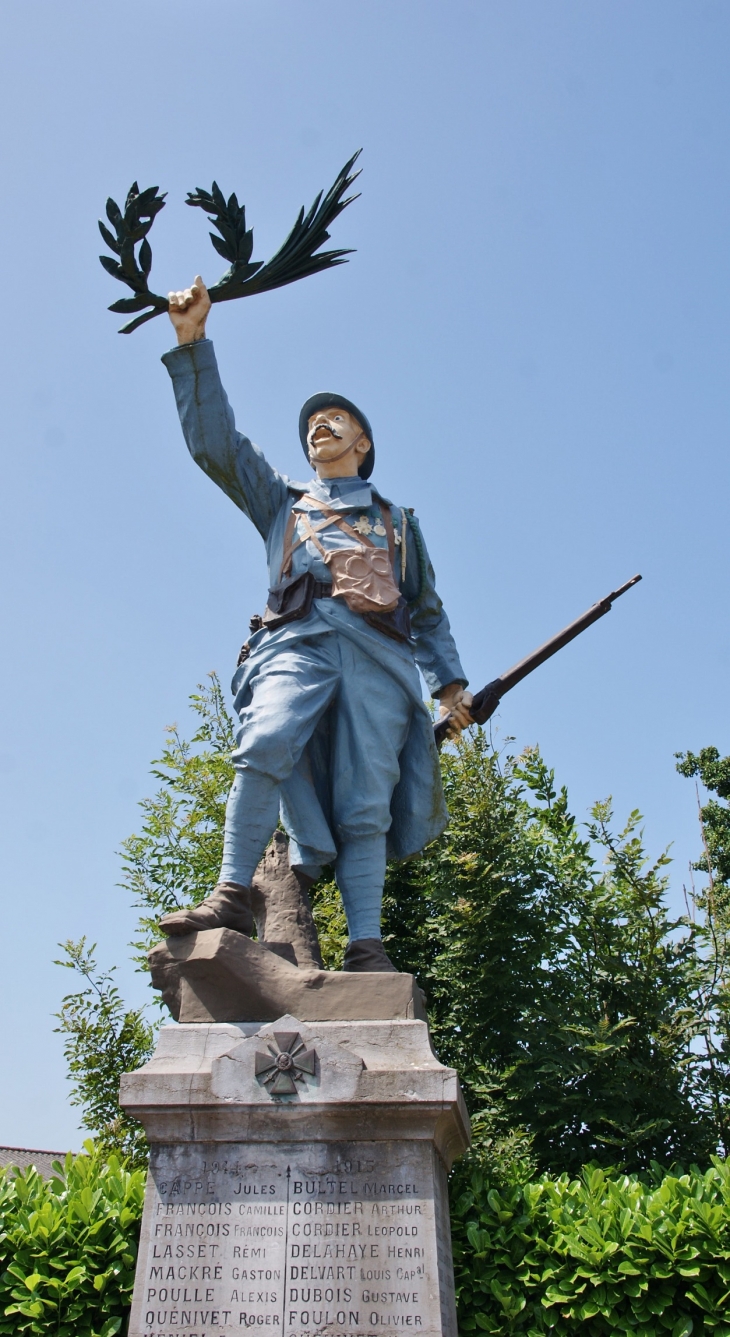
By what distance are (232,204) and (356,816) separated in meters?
3.03

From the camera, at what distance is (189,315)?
506 cm

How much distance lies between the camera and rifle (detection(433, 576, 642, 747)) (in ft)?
18.9

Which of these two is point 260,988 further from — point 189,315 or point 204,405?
point 189,315

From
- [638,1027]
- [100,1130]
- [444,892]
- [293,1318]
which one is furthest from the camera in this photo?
[100,1130]

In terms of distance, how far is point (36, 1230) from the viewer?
467 cm

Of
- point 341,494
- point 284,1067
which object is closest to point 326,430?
point 341,494

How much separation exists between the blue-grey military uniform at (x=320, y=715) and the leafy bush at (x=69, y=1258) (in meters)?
1.61

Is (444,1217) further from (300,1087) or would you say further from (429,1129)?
(300,1087)

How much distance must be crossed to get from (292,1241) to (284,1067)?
1.85 ft

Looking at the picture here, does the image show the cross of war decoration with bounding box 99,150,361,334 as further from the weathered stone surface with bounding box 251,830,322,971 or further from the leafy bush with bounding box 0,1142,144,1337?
the leafy bush with bounding box 0,1142,144,1337

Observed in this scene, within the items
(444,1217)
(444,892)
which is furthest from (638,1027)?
(444,1217)

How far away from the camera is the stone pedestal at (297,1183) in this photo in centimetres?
370

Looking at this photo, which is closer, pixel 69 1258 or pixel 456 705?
pixel 69 1258

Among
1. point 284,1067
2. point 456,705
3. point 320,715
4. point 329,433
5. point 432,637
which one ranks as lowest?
point 284,1067
